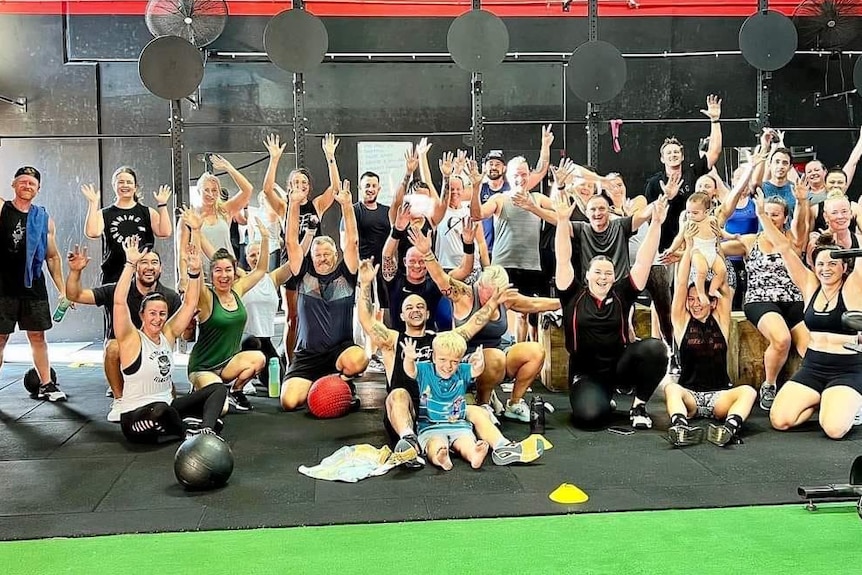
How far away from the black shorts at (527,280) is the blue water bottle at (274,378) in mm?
1664

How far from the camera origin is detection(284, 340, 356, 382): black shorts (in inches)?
194

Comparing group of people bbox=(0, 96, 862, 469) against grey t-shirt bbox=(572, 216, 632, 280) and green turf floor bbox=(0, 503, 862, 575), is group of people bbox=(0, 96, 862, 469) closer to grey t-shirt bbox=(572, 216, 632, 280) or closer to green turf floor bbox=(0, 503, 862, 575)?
grey t-shirt bbox=(572, 216, 632, 280)

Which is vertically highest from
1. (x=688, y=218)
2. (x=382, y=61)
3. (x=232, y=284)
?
(x=382, y=61)

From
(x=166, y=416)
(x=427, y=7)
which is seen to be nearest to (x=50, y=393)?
(x=166, y=416)

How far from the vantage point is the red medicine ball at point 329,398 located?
4.68 metres

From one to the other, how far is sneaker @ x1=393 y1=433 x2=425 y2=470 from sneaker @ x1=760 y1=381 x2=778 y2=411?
232cm

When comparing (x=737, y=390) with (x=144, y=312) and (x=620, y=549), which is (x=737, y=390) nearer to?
(x=620, y=549)

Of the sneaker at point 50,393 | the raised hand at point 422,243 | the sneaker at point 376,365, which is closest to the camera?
the raised hand at point 422,243

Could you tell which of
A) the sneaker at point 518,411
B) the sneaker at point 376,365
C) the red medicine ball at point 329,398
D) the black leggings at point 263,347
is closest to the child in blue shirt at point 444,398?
the sneaker at point 518,411

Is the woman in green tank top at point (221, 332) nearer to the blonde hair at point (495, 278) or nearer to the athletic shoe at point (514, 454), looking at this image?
the blonde hair at point (495, 278)

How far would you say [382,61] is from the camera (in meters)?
7.45

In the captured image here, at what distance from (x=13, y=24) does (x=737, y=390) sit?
729 cm

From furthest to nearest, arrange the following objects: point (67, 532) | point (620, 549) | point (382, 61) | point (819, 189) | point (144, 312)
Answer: point (382, 61) < point (819, 189) < point (144, 312) < point (67, 532) < point (620, 549)

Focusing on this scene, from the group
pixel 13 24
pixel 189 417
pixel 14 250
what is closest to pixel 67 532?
pixel 189 417
